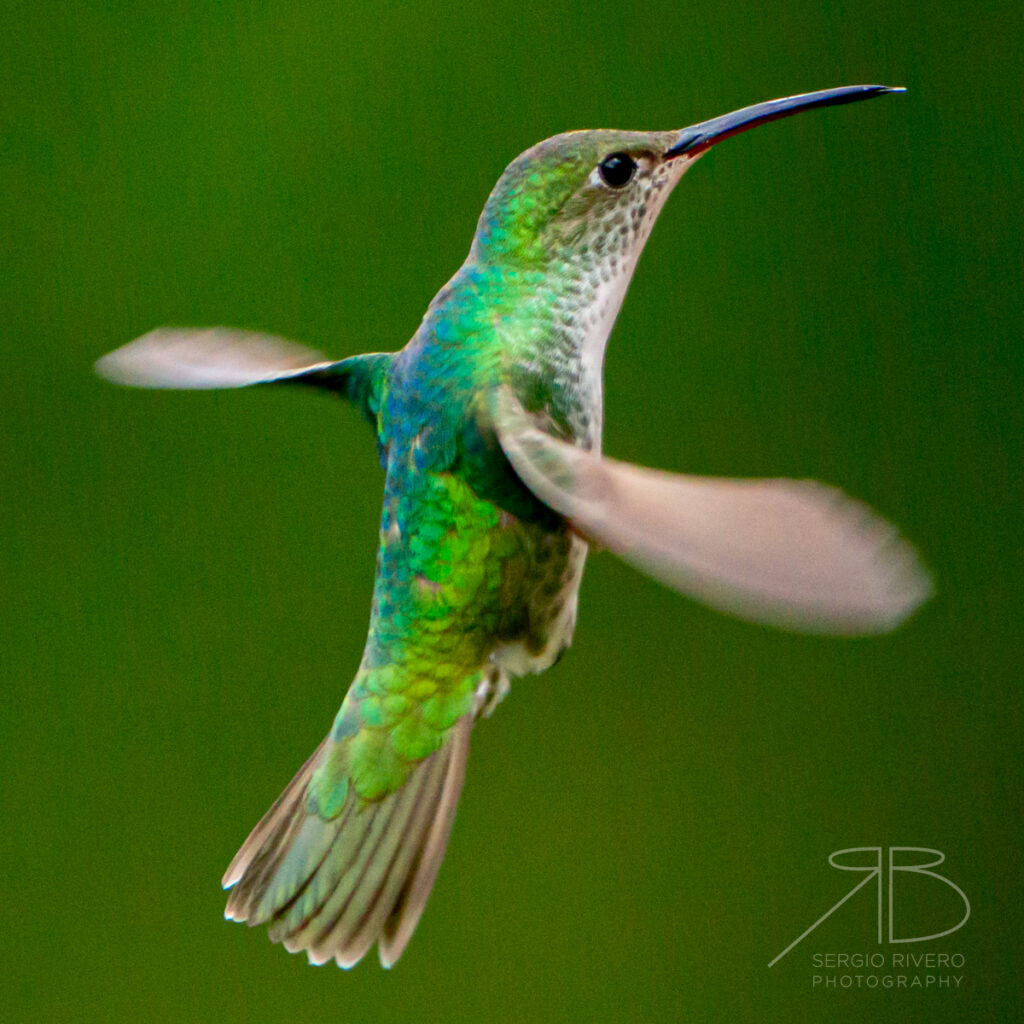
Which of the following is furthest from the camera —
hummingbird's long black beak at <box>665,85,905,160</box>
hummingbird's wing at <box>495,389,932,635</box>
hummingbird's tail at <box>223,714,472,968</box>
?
hummingbird's tail at <box>223,714,472,968</box>

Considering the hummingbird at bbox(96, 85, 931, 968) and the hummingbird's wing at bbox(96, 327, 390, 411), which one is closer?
the hummingbird at bbox(96, 85, 931, 968)

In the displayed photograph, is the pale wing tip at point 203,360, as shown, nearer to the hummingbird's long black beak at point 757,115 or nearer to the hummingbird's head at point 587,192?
the hummingbird's head at point 587,192

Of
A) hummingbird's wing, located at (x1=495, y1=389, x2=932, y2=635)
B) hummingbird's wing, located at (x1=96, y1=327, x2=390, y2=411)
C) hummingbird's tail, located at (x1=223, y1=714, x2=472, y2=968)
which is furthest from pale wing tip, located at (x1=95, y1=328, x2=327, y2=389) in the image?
hummingbird's wing, located at (x1=495, y1=389, x2=932, y2=635)

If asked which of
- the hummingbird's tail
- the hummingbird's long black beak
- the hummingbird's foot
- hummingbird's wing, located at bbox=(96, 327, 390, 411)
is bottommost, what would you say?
the hummingbird's tail

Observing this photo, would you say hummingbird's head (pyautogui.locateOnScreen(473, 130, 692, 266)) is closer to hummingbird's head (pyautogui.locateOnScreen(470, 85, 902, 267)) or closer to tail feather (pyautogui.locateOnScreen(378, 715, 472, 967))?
hummingbird's head (pyautogui.locateOnScreen(470, 85, 902, 267))

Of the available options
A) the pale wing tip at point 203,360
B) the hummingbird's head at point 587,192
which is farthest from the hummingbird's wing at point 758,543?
the pale wing tip at point 203,360

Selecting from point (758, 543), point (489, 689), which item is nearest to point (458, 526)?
point (489, 689)

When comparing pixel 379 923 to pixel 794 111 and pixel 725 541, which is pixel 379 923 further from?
pixel 794 111

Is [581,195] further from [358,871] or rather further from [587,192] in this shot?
[358,871]
